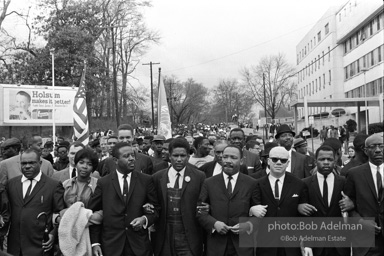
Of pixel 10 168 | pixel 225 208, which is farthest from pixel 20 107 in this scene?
pixel 225 208

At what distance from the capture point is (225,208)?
5.24 meters

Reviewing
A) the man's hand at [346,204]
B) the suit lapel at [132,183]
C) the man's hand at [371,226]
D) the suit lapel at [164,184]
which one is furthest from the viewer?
the suit lapel at [164,184]

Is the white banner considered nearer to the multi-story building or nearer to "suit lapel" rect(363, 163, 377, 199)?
"suit lapel" rect(363, 163, 377, 199)

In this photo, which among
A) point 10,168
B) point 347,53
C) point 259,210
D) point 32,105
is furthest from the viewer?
point 347,53

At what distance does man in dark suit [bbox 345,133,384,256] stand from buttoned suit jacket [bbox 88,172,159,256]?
2.30 metres

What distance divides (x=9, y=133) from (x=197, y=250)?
90.9 ft

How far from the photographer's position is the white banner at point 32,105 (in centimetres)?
2842

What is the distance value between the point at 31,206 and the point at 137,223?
1.26 meters

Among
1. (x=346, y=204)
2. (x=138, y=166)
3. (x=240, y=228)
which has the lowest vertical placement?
(x=240, y=228)

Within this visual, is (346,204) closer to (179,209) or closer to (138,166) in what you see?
(179,209)

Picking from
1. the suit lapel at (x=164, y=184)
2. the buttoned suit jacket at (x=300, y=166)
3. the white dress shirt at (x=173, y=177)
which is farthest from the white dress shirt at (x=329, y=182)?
the suit lapel at (x=164, y=184)

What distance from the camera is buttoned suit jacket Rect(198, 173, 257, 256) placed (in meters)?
5.19

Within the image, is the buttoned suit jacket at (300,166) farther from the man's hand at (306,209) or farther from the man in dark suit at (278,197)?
the man's hand at (306,209)

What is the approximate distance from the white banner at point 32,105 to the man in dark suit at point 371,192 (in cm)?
2651
